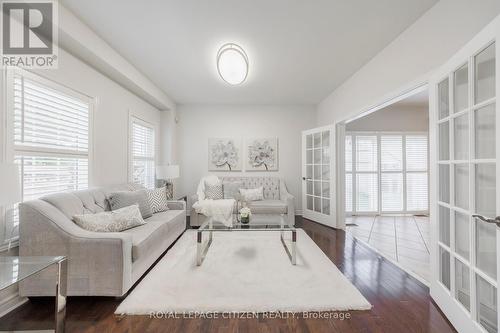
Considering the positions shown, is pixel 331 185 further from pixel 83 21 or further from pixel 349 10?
pixel 83 21

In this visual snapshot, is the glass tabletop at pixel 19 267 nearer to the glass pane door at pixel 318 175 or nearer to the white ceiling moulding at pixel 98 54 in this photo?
the white ceiling moulding at pixel 98 54

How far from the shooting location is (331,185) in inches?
170

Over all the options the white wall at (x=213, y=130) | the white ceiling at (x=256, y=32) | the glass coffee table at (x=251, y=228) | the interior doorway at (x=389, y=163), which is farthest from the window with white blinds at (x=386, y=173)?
the glass coffee table at (x=251, y=228)

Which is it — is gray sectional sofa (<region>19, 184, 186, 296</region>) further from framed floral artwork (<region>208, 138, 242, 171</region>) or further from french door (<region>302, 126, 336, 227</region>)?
french door (<region>302, 126, 336, 227</region>)

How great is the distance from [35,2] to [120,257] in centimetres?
229

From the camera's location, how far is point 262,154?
5336 mm

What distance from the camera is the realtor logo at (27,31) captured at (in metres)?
1.91

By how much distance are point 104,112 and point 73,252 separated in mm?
2049

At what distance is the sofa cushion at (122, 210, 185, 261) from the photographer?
2.17 m

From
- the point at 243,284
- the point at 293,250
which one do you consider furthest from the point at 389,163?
the point at 243,284

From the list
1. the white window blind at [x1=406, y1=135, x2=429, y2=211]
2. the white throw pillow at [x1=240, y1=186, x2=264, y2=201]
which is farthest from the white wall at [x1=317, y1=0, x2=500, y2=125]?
the white window blind at [x1=406, y1=135, x2=429, y2=211]

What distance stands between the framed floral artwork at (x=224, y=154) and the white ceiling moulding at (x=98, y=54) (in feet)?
5.68

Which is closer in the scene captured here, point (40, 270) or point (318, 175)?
point (40, 270)

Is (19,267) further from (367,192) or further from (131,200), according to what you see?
(367,192)
